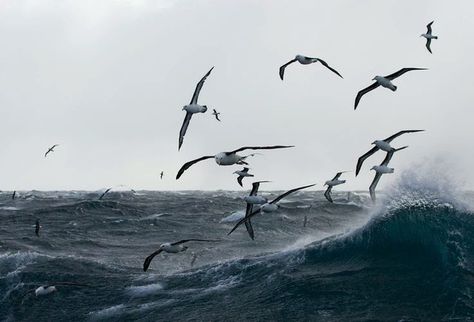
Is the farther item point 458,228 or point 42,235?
point 42,235

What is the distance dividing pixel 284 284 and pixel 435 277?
189 inches

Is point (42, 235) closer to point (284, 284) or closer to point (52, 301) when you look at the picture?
point (52, 301)

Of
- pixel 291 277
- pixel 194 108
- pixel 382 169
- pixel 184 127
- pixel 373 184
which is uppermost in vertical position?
pixel 194 108

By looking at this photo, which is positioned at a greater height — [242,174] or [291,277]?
[242,174]

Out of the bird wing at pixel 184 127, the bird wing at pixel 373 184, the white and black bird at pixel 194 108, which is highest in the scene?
the white and black bird at pixel 194 108

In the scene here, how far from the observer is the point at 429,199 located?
27.3m

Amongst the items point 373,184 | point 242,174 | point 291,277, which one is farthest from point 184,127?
point 373,184

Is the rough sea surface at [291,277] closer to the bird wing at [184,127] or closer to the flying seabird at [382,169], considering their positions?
the flying seabird at [382,169]

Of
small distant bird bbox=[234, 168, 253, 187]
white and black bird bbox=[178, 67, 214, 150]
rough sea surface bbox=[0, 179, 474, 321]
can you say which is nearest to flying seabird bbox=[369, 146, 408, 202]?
rough sea surface bbox=[0, 179, 474, 321]

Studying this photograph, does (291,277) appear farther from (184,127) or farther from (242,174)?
(184,127)

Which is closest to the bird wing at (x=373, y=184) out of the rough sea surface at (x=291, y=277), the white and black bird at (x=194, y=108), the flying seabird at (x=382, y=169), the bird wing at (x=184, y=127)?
the flying seabird at (x=382, y=169)

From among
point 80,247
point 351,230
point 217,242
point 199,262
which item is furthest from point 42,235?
point 351,230

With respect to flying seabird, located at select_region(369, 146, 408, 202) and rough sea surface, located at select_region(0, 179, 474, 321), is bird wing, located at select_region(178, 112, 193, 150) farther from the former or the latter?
flying seabird, located at select_region(369, 146, 408, 202)

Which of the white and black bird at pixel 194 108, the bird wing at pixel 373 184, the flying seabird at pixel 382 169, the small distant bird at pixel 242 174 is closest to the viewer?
the white and black bird at pixel 194 108
